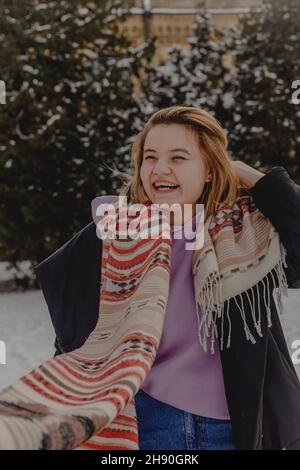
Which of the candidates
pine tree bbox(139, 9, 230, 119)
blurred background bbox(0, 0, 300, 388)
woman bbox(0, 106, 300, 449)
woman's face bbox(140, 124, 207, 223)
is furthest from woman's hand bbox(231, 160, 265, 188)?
pine tree bbox(139, 9, 230, 119)

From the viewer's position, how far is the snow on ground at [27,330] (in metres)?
5.15

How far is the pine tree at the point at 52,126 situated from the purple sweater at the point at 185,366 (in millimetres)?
6372

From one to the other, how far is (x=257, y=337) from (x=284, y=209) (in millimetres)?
438

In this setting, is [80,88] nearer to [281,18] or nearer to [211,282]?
[281,18]

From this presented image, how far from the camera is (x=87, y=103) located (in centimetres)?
843

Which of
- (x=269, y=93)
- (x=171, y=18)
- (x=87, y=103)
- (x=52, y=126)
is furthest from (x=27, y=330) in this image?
(x=171, y=18)

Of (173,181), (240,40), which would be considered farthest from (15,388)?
(240,40)

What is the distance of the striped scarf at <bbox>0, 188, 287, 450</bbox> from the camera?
1363 millimetres

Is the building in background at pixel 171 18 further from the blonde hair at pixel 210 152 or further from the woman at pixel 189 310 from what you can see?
the woman at pixel 189 310

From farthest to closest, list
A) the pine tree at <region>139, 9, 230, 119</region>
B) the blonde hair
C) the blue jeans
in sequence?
the pine tree at <region>139, 9, 230, 119</region>, the blonde hair, the blue jeans

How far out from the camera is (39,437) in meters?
1.28

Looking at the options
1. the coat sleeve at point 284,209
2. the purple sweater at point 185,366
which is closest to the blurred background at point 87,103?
the coat sleeve at point 284,209

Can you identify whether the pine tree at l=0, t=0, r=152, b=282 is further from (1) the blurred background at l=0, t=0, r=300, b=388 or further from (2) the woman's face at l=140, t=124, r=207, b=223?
(2) the woman's face at l=140, t=124, r=207, b=223

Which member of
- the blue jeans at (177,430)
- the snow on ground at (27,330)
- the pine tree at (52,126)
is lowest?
the snow on ground at (27,330)
